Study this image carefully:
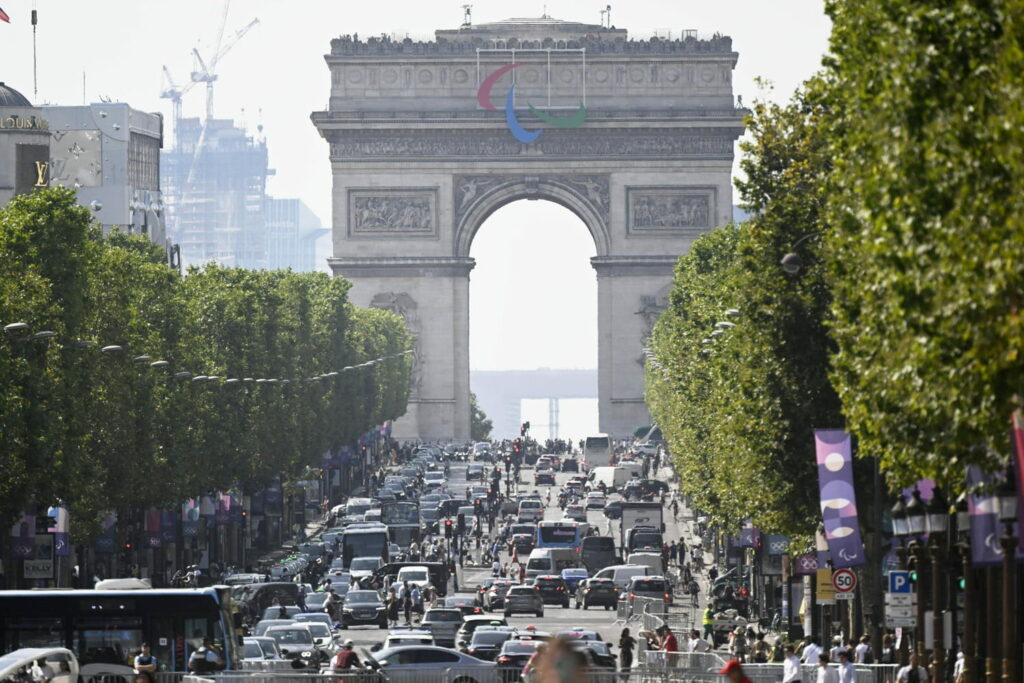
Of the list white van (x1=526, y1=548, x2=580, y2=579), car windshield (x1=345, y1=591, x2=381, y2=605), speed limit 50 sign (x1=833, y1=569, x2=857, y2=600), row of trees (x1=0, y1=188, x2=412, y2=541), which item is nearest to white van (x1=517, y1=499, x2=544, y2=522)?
row of trees (x1=0, y1=188, x2=412, y2=541)

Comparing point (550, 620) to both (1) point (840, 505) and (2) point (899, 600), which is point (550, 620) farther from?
(2) point (899, 600)

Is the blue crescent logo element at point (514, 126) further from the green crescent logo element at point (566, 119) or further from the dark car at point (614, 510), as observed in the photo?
the dark car at point (614, 510)

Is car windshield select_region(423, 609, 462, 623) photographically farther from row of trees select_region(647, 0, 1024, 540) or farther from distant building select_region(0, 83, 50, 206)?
distant building select_region(0, 83, 50, 206)

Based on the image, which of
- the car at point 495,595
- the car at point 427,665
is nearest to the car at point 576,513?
the car at point 495,595

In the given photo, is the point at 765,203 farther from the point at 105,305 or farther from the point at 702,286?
the point at 702,286

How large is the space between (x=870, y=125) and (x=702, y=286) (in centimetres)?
6162

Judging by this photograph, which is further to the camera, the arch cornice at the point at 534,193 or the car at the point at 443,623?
the arch cornice at the point at 534,193

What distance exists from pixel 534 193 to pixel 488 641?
362ft

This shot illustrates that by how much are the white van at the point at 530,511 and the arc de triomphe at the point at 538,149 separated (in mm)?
51251

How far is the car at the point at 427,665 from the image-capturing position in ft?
162

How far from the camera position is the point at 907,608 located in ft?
137

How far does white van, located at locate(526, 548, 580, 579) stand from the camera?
92.4 metres

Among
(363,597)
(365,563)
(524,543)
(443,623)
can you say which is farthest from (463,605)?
(524,543)

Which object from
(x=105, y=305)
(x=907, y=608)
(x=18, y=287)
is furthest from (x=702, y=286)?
(x=907, y=608)
